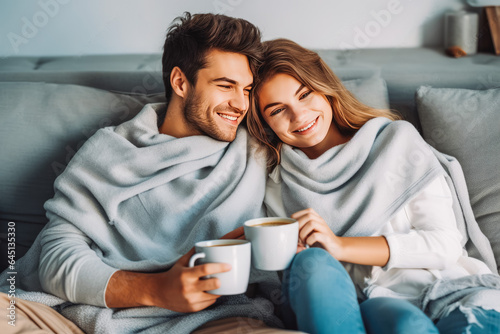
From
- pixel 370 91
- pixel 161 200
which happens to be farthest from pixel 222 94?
pixel 370 91

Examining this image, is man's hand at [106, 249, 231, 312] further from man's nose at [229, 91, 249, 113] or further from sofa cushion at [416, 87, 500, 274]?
sofa cushion at [416, 87, 500, 274]

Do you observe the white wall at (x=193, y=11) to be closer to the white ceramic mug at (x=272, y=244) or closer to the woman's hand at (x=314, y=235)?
the woman's hand at (x=314, y=235)

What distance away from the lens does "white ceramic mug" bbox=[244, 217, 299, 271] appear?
2.97ft

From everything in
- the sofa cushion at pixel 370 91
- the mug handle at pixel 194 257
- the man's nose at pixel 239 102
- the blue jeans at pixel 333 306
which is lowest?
the blue jeans at pixel 333 306

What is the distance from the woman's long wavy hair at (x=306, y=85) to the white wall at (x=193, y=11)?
58 centimetres

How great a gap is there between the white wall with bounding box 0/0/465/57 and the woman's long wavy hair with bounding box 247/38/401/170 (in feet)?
1.91

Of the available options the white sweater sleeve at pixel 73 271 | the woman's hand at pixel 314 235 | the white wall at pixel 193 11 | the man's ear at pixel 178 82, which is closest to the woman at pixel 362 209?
the woman's hand at pixel 314 235

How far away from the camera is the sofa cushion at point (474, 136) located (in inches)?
52.4

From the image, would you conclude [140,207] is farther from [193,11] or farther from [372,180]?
[193,11]

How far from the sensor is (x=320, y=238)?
104cm

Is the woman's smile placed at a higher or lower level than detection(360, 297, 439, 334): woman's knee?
higher

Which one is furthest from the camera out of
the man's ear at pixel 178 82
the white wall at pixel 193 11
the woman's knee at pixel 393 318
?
the white wall at pixel 193 11

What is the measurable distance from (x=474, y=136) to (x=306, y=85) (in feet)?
1.65

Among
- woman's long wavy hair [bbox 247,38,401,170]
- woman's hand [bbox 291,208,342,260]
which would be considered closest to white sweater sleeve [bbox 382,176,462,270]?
woman's hand [bbox 291,208,342,260]
